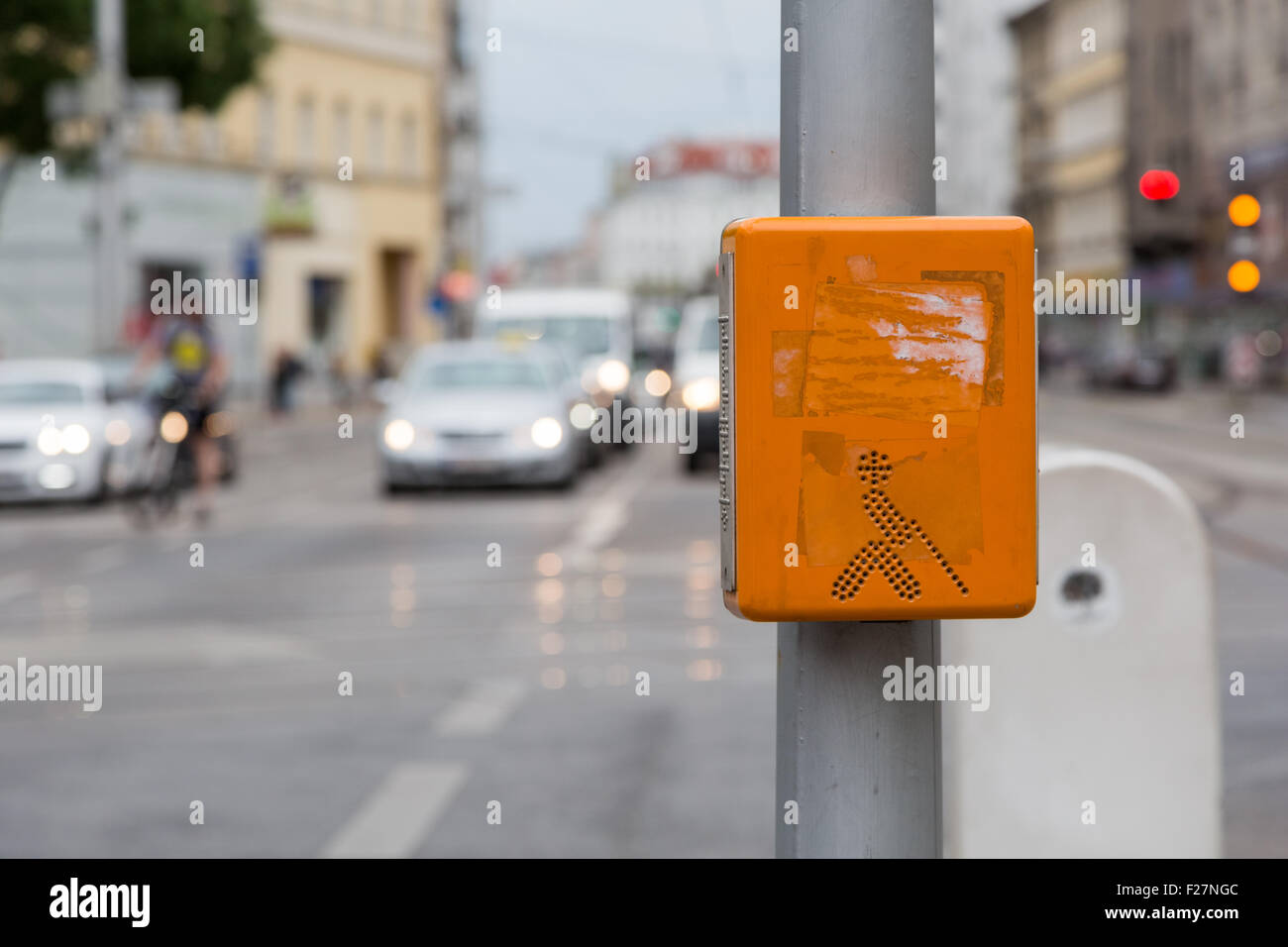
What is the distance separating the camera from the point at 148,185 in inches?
1994

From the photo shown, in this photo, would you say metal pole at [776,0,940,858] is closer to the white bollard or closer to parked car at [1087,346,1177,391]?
the white bollard

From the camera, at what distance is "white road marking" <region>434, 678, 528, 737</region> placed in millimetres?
8289

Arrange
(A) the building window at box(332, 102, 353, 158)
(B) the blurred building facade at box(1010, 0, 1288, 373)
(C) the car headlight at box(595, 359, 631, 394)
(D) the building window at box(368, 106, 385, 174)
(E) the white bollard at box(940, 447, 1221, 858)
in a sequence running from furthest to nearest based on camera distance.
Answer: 1. (D) the building window at box(368, 106, 385, 174)
2. (A) the building window at box(332, 102, 353, 158)
3. (B) the blurred building facade at box(1010, 0, 1288, 373)
4. (C) the car headlight at box(595, 359, 631, 394)
5. (E) the white bollard at box(940, 447, 1221, 858)

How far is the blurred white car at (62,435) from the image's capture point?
20.5m

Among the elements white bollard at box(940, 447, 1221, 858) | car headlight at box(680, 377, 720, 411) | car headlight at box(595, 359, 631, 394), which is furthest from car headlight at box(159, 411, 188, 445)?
white bollard at box(940, 447, 1221, 858)

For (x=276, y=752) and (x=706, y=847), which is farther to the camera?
(x=276, y=752)

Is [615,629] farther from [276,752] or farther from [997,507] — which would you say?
[997,507]

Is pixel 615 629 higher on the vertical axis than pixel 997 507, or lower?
lower

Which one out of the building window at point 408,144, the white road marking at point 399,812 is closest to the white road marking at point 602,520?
the white road marking at point 399,812

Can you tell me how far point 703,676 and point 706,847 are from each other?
3.45 metres

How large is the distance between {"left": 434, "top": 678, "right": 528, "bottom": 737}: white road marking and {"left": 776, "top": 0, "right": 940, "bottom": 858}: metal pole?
5654 mm

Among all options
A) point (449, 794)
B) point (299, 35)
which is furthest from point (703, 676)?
point (299, 35)

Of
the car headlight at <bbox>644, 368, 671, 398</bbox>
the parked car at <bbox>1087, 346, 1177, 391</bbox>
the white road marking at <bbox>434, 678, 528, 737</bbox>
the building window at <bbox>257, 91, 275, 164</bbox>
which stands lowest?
the white road marking at <bbox>434, 678, 528, 737</bbox>

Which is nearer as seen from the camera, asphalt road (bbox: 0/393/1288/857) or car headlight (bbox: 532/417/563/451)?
asphalt road (bbox: 0/393/1288/857)
